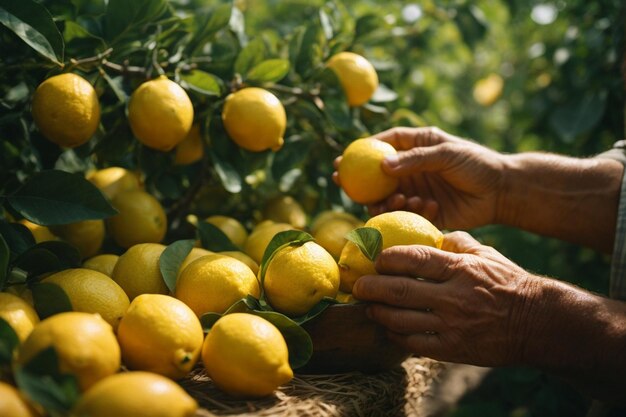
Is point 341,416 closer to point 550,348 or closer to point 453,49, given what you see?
point 550,348

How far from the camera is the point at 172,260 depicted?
4.59 feet

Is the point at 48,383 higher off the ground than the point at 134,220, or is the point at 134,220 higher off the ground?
the point at 48,383

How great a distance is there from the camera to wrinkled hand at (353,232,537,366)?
50.1 inches

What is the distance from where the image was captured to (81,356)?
3.12 ft

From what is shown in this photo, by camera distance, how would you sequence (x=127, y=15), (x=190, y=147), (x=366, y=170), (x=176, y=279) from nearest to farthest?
(x=176, y=279) < (x=127, y=15) < (x=366, y=170) < (x=190, y=147)

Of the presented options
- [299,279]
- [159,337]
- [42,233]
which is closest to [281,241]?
[299,279]

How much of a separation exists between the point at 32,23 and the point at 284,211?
0.97 m

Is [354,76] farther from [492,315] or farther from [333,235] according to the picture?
[492,315]

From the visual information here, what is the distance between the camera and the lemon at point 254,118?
1575 mm

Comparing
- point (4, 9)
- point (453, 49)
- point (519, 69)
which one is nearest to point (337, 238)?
point (4, 9)

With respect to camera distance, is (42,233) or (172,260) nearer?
(172,260)

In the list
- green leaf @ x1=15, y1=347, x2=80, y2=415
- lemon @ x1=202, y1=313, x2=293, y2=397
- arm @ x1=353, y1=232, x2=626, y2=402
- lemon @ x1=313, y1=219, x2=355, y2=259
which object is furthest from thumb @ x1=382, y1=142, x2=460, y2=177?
green leaf @ x1=15, y1=347, x2=80, y2=415

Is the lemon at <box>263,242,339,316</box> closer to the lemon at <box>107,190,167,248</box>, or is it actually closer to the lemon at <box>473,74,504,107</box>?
the lemon at <box>107,190,167,248</box>

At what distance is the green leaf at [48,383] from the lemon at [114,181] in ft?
2.57
